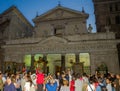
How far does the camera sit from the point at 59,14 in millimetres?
30031

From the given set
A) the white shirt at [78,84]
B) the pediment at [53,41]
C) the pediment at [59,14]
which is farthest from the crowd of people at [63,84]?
the pediment at [59,14]

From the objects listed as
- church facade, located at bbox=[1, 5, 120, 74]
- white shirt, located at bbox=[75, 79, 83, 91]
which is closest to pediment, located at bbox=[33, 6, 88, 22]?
church facade, located at bbox=[1, 5, 120, 74]

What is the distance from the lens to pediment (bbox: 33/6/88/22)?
29000 millimetres

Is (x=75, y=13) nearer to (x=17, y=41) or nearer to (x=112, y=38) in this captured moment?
(x=112, y=38)

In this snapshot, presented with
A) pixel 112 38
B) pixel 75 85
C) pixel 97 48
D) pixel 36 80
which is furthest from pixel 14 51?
pixel 75 85

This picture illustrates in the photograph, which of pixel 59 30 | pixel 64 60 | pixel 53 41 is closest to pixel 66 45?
pixel 53 41

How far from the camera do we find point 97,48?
2391 cm

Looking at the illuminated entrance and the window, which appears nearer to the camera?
the illuminated entrance

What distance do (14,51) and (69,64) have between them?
9.04 m

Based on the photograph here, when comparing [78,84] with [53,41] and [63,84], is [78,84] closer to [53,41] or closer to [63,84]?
[63,84]

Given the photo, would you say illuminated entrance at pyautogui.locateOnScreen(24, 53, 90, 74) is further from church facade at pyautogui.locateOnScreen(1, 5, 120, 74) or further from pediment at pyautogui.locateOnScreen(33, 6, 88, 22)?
pediment at pyautogui.locateOnScreen(33, 6, 88, 22)

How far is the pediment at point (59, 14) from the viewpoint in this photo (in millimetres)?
29000

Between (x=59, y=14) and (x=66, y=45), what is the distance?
7.38 m

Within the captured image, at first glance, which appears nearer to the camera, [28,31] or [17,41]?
[17,41]
